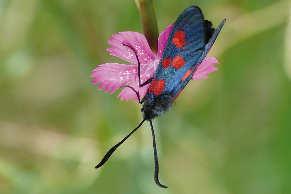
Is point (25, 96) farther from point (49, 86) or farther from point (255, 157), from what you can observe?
point (255, 157)

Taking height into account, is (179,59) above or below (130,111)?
above

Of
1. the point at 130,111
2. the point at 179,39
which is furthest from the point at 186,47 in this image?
the point at 130,111

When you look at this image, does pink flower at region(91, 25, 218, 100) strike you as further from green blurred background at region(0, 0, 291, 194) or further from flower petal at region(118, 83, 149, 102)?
green blurred background at region(0, 0, 291, 194)

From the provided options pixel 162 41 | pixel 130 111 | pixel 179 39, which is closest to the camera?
pixel 179 39

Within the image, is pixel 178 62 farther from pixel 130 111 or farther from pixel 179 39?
pixel 130 111

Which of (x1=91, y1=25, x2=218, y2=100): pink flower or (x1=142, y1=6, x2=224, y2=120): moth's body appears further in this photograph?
(x1=91, y1=25, x2=218, y2=100): pink flower

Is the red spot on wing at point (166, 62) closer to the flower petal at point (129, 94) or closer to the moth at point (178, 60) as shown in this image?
the moth at point (178, 60)

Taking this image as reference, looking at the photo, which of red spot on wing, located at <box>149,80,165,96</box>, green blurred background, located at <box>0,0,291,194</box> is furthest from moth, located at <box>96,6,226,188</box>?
green blurred background, located at <box>0,0,291,194</box>
